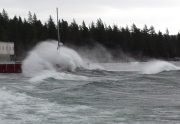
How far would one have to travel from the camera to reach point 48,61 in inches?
2047

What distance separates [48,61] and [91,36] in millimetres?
89400

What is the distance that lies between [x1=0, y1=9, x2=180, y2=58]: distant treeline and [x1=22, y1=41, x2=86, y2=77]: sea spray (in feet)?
189

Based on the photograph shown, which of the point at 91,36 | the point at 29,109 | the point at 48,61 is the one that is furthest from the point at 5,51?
the point at 29,109

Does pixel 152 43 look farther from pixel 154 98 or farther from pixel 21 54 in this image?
pixel 154 98

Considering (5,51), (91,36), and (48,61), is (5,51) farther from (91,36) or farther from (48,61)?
(91,36)

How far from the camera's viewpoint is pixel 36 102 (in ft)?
59.5

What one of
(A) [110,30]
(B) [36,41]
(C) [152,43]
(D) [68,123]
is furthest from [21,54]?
(D) [68,123]

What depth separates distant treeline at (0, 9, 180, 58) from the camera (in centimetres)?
11912

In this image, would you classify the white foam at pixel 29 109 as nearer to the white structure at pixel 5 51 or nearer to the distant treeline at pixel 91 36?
the white structure at pixel 5 51

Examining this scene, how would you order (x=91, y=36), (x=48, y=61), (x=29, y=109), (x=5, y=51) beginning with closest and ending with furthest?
(x=29, y=109), (x=48, y=61), (x=5, y=51), (x=91, y=36)

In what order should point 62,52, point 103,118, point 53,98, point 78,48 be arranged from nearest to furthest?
point 103,118 < point 53,98 < point 62,52 < point 78,48

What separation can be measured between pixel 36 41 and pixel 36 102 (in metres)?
102

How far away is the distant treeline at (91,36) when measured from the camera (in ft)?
391

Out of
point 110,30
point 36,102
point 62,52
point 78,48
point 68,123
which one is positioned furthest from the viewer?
point 110,30
